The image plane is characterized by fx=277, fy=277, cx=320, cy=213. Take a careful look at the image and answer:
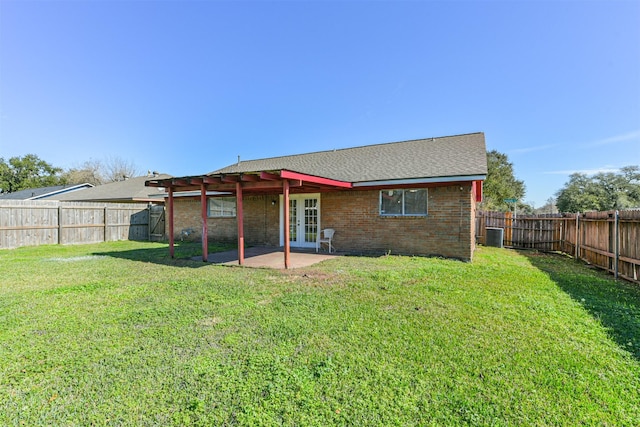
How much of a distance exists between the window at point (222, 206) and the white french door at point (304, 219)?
12.2 ft

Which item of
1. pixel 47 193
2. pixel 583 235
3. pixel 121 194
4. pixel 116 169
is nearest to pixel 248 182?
pixel 583 235

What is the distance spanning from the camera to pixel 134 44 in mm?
11797

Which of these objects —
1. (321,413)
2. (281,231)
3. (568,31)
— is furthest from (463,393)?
(568,31)

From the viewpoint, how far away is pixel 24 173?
39.8 metres

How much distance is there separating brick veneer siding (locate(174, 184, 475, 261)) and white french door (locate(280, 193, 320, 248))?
0.41 m

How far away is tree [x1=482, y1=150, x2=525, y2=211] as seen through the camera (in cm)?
3290

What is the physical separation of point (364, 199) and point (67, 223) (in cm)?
1392

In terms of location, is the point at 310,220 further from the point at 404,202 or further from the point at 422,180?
the point at 422,180

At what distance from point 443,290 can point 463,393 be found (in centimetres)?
330

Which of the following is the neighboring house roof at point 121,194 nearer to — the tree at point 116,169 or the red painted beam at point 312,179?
the red painted beam at point 312,179

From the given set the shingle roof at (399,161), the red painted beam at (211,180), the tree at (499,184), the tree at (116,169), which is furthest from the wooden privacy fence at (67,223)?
the tree at (116,169)

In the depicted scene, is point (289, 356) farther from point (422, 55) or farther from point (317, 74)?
point (317, 74)

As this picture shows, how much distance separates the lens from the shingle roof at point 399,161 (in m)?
9.34

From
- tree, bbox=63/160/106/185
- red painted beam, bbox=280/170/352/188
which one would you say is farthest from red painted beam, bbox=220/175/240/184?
tree, bbox=63/160/106/185
